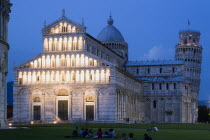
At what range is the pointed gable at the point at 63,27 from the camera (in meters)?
90.2

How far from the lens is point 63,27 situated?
9081 cm

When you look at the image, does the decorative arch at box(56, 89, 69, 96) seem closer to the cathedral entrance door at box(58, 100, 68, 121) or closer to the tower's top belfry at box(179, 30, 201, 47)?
the cathedral entrance door at box(58, 100, 68, 121)

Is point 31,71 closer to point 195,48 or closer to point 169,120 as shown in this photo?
point 169,120

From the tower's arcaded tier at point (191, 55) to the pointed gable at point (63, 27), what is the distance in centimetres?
4992

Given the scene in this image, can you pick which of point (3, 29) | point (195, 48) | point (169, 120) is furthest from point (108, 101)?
point (195, 48)

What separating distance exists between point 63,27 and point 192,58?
5327 centimetres

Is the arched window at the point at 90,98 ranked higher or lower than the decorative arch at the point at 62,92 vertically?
lower

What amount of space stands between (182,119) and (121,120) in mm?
26886

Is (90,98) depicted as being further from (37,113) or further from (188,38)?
(188,38)

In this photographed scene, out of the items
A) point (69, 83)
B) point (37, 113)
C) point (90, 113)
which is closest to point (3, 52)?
point (69, 83)

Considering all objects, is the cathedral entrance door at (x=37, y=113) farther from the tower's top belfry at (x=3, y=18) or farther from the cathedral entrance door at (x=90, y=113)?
the tower's top belfry at (x=3, y=18)

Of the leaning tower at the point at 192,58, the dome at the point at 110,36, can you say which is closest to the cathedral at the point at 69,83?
the dome at the point at 110,36

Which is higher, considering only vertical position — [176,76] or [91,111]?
[176,76]

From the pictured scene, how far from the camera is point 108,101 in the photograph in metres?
87.1
